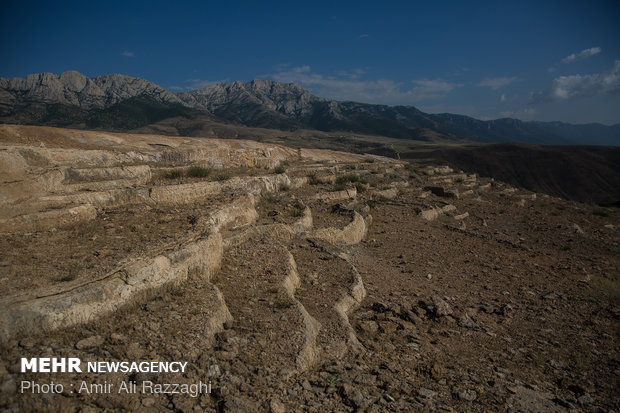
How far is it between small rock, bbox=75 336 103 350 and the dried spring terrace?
24mm

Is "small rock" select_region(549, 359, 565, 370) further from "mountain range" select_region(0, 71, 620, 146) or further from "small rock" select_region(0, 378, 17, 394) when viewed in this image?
"mountain range" select_region(0, 71, 620, 146)

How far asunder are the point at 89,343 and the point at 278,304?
2.20 meters

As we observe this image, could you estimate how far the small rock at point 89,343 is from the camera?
9.79ft

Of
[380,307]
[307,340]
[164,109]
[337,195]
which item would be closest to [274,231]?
[380,307]

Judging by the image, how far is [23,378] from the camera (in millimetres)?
2512

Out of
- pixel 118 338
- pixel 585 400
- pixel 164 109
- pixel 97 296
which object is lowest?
pixel 585 400

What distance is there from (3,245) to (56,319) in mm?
2173

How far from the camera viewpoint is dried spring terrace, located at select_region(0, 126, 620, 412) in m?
3.16

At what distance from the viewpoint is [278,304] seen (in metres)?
4.58

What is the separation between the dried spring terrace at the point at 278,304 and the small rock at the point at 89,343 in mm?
24

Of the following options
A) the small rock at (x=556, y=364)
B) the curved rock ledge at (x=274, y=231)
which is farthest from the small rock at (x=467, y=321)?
the curved rock ledge at (x=274, y=231)

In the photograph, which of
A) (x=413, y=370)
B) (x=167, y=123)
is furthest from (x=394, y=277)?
(x=167, y=123)

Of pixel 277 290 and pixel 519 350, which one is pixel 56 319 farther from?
pixel 519 350

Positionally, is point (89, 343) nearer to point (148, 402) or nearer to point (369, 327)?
point (148, 402)
